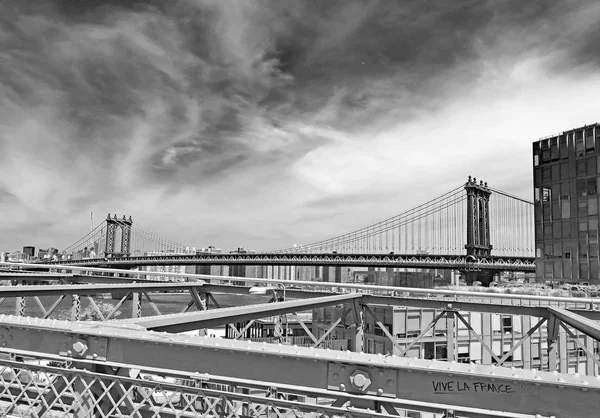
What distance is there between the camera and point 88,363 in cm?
452

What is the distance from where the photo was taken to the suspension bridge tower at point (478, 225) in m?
70.6

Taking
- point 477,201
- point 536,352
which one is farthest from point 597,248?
point 477,201

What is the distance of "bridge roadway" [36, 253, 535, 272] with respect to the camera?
69.3m

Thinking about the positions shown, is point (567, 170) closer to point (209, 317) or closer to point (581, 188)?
point (581, 188)

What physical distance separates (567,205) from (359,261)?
103 ft

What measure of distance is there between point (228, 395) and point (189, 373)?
1.22ft

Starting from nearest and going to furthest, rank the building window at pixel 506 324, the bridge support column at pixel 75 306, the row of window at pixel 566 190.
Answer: the bridge support column at pixel 75 306
the building window at pixel 506 324
the row of window at pixel 566 190

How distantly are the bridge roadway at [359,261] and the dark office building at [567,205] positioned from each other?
17.4 m

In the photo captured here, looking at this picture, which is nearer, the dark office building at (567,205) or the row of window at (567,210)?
the dark office building at (567,205)

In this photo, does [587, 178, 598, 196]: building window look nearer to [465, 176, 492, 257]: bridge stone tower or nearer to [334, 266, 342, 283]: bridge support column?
[465, 176, 492, 257]: bridge stone tower

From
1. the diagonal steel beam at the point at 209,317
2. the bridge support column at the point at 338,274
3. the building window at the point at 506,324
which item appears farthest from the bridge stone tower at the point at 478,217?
the diagonal steel beam at the point at 209,317

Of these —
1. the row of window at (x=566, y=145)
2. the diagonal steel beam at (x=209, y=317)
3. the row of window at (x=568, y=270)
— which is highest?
the row of window at (x=566, y=145)

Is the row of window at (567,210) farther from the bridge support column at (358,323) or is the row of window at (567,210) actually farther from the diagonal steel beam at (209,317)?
the diagonal steel beam at (209,317)

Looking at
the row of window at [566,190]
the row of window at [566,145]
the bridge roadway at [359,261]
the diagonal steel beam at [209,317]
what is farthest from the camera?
the bridge roadway at [359,261]
